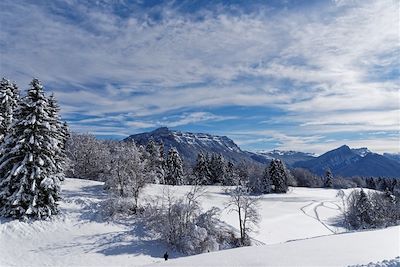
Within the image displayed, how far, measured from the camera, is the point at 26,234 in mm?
33781

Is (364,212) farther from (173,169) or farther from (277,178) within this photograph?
(173,169)

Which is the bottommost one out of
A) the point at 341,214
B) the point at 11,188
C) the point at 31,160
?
the point at 341,214

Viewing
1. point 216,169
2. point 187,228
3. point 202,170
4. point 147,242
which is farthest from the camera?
point 216,169

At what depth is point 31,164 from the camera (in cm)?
3603

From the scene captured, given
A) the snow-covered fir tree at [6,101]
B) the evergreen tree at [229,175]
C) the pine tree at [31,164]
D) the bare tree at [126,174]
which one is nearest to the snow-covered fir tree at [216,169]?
the evergreen tree at [229,175]

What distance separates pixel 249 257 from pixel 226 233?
24263 millimetres

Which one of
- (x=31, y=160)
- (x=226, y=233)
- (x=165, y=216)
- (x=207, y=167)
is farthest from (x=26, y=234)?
(x=207, y=167)

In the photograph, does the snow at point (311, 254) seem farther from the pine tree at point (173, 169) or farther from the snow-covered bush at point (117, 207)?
the pine tree at point (173, 169)

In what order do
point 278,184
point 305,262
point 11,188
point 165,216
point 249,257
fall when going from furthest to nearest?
point 278,184, point 165,216, point 11,188, point 249,257, point 305,262

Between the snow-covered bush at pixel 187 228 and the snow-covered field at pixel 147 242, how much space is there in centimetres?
156

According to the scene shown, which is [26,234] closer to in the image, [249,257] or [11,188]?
[11,188]

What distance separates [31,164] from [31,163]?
106mm

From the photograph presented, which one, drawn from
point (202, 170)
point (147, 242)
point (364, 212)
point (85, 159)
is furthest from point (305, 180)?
point (147, 242)

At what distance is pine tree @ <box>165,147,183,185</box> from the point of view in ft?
279
